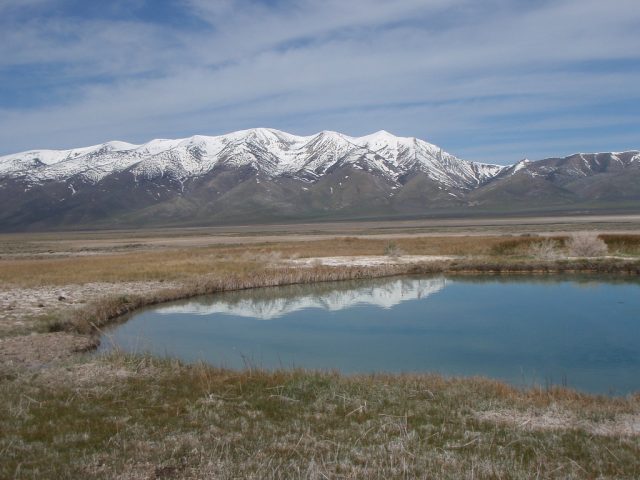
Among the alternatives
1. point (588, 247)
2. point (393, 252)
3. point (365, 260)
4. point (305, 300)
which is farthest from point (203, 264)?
point (588, 247)

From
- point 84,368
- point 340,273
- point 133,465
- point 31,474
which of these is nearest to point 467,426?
point 133,465

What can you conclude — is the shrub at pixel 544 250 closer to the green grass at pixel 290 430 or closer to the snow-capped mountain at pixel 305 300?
the snow-capped mountain at pixel 305 300

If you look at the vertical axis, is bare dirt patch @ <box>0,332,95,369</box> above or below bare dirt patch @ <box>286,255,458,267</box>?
above

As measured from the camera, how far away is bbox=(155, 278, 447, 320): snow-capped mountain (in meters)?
30.6

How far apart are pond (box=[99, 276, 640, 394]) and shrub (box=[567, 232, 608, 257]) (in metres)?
A: 6.85

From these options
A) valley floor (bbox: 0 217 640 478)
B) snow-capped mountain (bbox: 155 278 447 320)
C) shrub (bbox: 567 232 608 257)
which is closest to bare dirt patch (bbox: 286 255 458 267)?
snow-capped mountain (bbox: 155 278 447 320)

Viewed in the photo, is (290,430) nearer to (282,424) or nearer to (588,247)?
(282,424)

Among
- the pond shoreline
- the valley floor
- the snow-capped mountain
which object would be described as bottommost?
the snow-capped mountain

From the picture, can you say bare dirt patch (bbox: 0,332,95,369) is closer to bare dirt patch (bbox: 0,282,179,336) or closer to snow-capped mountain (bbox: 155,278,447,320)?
bare dirt patch (bbox: 0,282,179,336)

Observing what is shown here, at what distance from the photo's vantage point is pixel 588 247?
44406mm

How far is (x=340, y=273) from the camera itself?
130ft

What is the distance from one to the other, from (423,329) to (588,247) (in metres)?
25.1

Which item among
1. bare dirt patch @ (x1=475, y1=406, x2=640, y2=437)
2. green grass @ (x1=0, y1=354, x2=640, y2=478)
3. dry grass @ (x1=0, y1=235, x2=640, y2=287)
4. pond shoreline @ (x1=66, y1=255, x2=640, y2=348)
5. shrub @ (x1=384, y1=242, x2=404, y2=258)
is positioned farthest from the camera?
shrub @ (x1=384, y1=242, x2=404, y2=258)

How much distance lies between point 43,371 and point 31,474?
6.66m
